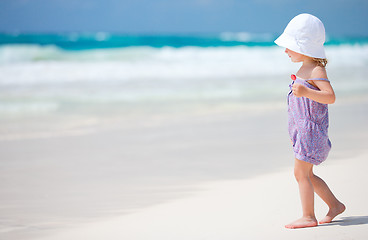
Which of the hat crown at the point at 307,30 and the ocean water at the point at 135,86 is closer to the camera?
the hat crown at the point at 307,30

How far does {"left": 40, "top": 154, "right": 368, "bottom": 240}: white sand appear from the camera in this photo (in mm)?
2514

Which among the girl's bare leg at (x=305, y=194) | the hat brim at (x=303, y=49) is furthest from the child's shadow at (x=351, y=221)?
the hat brim at (x=303, y=49)

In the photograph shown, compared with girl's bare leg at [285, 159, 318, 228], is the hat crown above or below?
above

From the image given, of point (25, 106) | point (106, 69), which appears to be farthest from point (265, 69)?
point (25, 106)

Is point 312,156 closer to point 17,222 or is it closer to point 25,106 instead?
point 17,222

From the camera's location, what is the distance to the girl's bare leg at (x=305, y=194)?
253 cm

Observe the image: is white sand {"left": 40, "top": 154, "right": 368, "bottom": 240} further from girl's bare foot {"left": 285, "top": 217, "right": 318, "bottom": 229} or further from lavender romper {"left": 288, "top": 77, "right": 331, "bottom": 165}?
lavender romper {"left": 288, "top": 77, "right": 331, "bottom": 165}

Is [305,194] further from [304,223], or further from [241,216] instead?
[241,216]

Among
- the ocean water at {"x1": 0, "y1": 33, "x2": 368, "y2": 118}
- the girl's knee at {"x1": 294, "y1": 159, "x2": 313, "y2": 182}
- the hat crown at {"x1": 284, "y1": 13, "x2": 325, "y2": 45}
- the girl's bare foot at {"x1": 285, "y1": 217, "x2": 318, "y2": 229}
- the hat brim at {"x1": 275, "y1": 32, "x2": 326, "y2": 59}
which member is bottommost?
the girl's bare foot at {"x1": 285, "y1": 217, "x2": 318, "y2": 229}

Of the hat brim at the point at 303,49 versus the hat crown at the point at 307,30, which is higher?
the hat crown at the point at 307,30

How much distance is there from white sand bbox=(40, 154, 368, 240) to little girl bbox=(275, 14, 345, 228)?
0.54ft

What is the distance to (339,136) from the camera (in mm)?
5246

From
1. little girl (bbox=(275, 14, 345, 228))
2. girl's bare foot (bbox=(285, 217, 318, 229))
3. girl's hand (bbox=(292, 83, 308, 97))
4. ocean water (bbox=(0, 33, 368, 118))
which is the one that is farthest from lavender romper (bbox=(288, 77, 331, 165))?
ocean water (bbox=(0, 33, 368, 118))

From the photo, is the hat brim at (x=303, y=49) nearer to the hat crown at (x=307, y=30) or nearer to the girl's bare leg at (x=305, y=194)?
the hat crown at (x=307, y=30)
